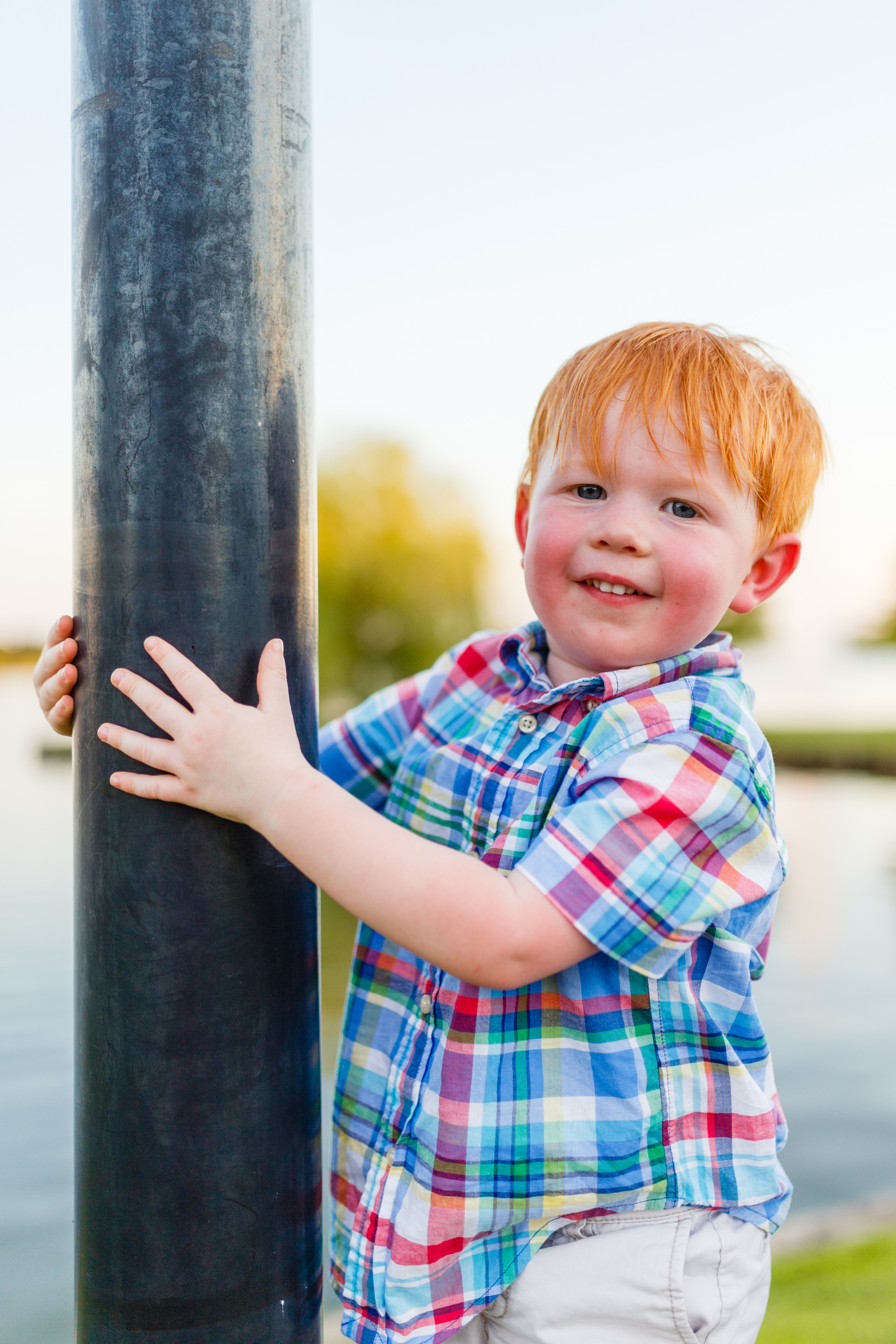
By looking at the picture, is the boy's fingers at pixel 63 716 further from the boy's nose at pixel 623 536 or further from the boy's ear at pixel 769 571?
the boy's ear at pixel 769 571

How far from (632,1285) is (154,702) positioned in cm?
90

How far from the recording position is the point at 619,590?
1475 mm

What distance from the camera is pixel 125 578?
3.88ft

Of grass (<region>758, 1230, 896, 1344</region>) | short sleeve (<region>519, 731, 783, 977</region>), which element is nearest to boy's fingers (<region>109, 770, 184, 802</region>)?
short sleeve (<region>519, 731, 783, 977</region>)

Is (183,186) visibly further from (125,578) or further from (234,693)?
(234,693)

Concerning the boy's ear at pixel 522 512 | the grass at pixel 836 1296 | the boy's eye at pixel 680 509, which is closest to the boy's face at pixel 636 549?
the boy's eye at pixel 680 509

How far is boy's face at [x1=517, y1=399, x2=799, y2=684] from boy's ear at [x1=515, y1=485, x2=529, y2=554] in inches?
6.5

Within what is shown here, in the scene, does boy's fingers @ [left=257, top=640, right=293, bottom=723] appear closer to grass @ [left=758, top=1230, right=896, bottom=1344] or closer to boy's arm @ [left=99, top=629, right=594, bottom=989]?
boy's arm @ [left=99, top=629, right=594, bottom=989]

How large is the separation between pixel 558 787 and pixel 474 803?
0.13 meters

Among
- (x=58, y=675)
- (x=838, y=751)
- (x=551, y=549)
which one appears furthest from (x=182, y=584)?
(x=838, y=751)

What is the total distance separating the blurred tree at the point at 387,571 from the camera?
2206 cm

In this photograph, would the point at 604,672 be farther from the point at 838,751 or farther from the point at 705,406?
the point at 838,751

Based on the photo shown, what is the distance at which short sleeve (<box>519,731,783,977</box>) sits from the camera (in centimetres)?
121

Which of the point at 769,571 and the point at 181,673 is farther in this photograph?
the point at 769,571
